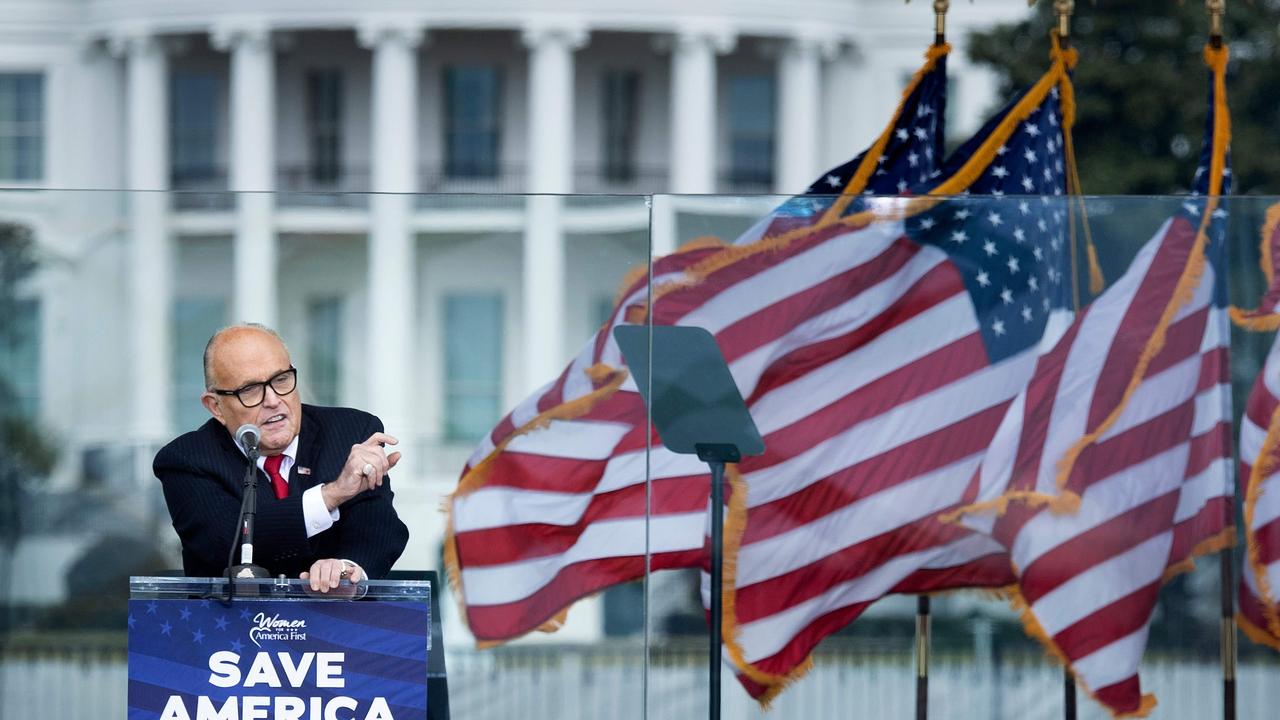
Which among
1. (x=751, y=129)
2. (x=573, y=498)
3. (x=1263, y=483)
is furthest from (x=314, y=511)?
(x=751, y=129)

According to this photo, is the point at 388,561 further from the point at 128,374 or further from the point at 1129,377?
the point at 1129,377

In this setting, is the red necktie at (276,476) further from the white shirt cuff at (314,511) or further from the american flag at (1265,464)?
the american flag at (1265,464)

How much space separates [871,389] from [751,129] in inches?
1328

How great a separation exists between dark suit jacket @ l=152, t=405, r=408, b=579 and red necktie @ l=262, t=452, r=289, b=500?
0.06ft

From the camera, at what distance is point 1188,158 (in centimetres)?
2323

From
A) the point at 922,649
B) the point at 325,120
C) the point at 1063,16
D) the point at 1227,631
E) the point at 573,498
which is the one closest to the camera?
the point at 573,498

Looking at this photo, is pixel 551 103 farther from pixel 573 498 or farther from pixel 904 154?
pixel 573 498

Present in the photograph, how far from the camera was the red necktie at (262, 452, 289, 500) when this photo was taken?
17.6 ft

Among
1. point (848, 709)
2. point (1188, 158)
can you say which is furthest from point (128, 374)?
point (1188, 158)

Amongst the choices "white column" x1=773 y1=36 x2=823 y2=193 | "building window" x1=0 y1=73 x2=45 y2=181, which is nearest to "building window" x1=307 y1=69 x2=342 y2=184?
"building window" x1=0 y1=73 x2=45 y2=181

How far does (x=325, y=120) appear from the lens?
40188 millimetres

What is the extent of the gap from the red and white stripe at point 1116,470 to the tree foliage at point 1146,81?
53.9 feet

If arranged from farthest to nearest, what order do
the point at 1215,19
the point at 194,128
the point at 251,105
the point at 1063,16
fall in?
the point at 194,128 → the point at 251,105 → the point at 1215,19 → the point at 1063,16

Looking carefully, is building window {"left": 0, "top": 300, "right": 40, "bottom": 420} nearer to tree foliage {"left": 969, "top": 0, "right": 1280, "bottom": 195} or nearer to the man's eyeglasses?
the man's eyeglasses
